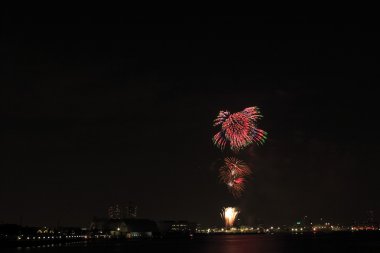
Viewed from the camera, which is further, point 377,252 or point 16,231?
point 16,231

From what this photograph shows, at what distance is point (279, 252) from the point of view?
11538 centimetres

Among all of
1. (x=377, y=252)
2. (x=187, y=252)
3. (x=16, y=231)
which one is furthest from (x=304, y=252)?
(x=16, y=231)

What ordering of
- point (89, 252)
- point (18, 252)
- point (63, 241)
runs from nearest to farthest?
1. point (18, 252)
2. point (89, 252)
3. point (63, 241)

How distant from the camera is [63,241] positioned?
16838 cm

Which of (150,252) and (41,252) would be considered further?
(150,252)

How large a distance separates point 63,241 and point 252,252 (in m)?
78.2

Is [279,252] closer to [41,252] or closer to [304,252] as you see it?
[304,252]

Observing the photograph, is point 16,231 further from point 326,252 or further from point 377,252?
point 377,252

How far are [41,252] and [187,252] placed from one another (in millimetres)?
32335

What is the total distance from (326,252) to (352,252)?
582 centimetres

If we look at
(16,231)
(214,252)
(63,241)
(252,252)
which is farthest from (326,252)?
(16,231)

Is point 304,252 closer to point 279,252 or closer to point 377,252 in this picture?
point 279,252

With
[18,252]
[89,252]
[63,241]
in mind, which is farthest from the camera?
[63,241]

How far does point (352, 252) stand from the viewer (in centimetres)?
11519
